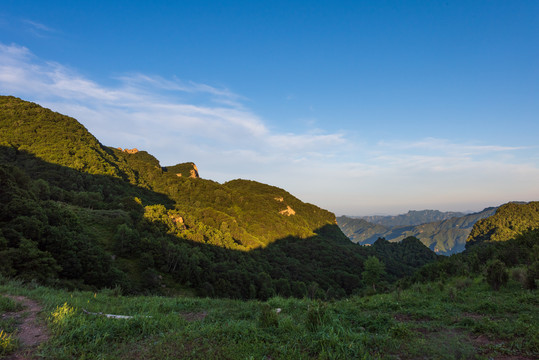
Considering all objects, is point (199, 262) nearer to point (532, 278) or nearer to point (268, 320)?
point (268, 320)

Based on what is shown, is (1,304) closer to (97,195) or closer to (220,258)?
(220,258)

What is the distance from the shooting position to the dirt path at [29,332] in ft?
15.2

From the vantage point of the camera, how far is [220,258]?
54.2 metres

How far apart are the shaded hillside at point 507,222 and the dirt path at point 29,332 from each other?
504 ft

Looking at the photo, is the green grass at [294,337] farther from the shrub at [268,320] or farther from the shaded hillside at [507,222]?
the shaded hillside at [507,222]

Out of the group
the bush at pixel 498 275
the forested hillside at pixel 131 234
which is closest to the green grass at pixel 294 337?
the bush at pixel 498 275

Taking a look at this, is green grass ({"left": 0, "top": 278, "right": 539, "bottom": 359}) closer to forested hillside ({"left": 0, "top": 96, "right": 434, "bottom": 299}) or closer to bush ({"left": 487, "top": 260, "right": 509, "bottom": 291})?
bush ({"left": 487, "top": 260, "right": 509, "bottom": 291})

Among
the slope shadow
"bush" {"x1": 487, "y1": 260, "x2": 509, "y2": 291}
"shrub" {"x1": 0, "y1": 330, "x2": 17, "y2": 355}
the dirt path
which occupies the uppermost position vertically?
"bush" {"x1": 487, "y1": 260, "x2": 509, "y2": 291}

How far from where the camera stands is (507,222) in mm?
123188

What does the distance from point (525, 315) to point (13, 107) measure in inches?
6438

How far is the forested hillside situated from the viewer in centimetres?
1961

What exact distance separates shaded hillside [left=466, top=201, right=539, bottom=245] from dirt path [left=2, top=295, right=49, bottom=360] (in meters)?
154

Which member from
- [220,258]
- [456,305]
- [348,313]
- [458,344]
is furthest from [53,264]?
[220,258]

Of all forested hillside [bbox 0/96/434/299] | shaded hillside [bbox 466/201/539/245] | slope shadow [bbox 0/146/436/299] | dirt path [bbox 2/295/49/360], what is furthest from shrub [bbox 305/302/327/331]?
shaded hillside [bbox 466/201/539/245]
